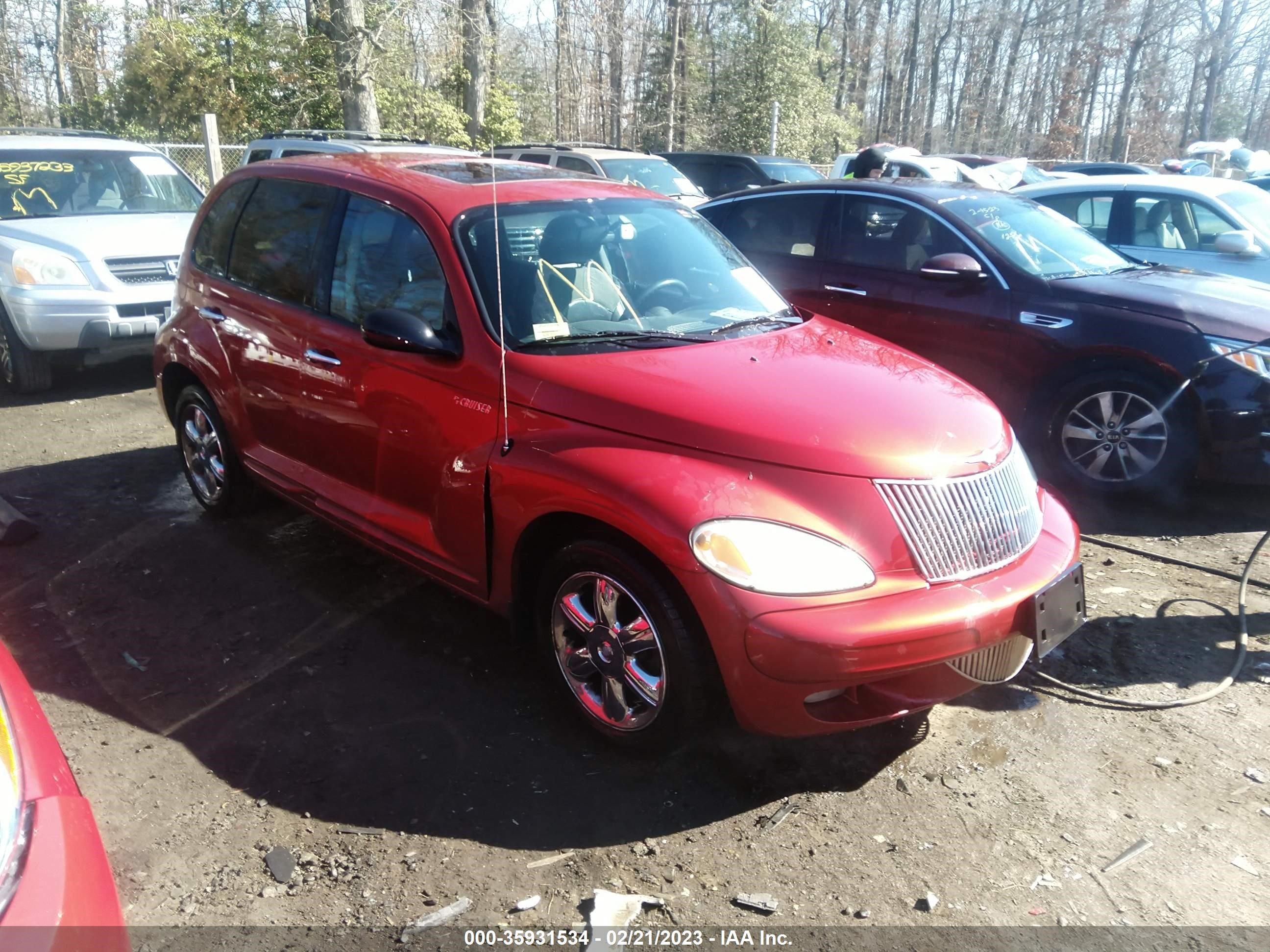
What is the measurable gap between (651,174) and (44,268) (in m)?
8.16

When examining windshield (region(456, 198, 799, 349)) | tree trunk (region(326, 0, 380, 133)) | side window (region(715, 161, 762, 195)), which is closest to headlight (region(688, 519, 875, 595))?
windshield (region(456, 198, 799, 349))

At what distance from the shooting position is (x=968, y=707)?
12.0 feet

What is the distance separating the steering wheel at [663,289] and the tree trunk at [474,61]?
715 inches

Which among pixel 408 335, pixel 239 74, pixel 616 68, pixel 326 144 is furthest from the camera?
pixel 616 68

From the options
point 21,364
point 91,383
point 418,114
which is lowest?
point 91,383

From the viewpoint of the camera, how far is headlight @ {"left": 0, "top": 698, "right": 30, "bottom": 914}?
5.19ft

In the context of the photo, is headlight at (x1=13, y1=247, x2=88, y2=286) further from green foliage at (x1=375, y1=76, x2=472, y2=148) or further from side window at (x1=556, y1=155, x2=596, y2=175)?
green foliage at (x1=375, y1=76, x2=472, y2=148)

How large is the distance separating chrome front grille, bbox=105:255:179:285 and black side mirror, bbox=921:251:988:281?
6.01 metres

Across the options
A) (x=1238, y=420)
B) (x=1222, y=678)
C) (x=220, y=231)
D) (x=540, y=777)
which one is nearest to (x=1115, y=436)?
(x=1238, y=420)

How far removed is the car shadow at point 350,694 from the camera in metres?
3.08

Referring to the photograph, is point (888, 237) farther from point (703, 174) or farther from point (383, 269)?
point (703, 174)

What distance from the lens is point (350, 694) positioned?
3.66 metres

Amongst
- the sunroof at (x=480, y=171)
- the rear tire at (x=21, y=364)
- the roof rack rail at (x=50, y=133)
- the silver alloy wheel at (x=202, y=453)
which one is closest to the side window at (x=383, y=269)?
the sunroof at (x=480, y=171)

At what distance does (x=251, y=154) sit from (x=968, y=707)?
11686 mm
